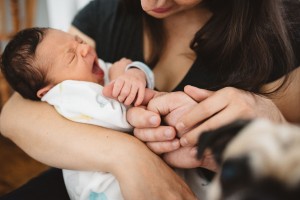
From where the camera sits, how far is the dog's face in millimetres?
343

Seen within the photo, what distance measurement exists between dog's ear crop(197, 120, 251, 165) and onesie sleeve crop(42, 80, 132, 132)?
12.8 inches

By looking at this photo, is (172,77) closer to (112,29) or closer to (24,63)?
(112,29)

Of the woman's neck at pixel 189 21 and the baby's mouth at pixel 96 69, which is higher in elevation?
the woman's neck at pixel 189 21

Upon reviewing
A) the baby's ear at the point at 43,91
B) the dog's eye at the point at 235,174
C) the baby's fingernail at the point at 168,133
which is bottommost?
the baby's ear at the point at 43,91

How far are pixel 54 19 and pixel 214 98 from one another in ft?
5.13

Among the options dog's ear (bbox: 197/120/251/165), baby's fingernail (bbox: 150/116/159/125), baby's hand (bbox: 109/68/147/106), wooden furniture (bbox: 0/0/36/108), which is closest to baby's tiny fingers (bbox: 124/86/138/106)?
baby's hand (bbox: 109/68/147/106)

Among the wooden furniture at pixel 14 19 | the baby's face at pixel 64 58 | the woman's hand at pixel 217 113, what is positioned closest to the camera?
the woman's hand at pixel 217 113

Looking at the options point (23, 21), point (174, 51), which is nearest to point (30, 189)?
point (174, 51)

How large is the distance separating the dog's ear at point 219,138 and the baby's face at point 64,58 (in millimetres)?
489

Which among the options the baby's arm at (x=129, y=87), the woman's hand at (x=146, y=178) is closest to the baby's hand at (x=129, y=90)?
the baby's arm at (x=129, y=87)

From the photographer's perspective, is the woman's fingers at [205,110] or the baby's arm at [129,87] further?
the baby's arm at [129,87]

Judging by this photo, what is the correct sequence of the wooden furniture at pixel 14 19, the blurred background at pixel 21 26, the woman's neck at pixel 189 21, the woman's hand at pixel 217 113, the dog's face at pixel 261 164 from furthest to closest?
the wooden furniture at pixel 14 19 → the blurred background at pixel 21 26 → the woman's neck at pixel 189 21 → the woman's hand at pixel 217 113 → the dog's face at pixel 261 164

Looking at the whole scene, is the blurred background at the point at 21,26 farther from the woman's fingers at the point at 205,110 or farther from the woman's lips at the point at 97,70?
the woman's fingers at the point at 205,110

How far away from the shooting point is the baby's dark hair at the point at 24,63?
0.80 m
